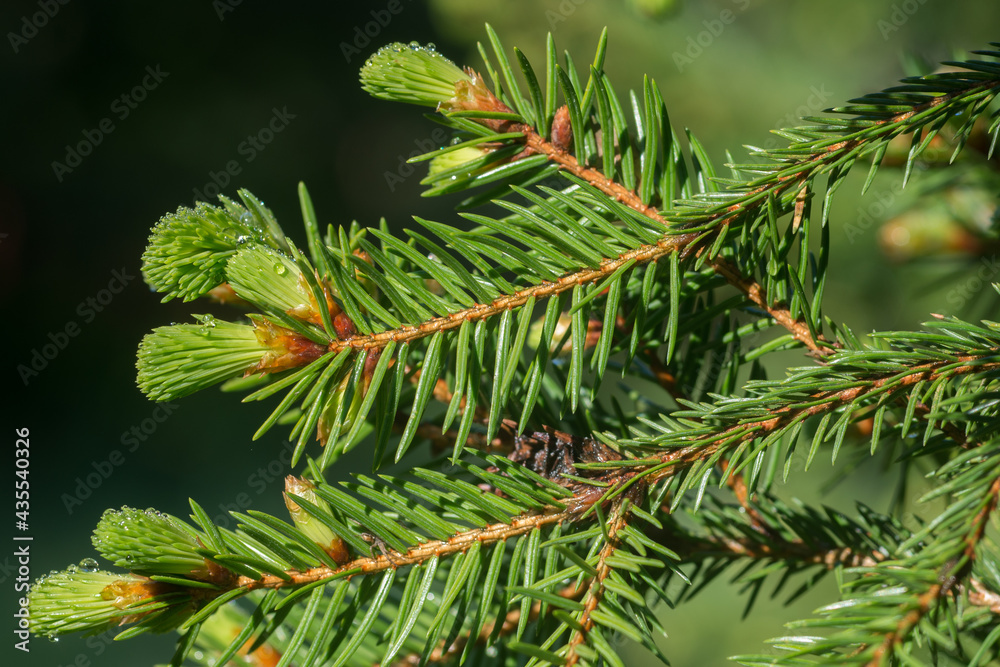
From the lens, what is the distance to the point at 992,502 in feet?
0.78

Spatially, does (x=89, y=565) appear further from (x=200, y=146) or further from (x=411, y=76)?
(x=200, y=146)

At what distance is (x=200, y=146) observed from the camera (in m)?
2.16

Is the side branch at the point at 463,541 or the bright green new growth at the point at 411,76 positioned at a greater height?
the bright green new growth at the point at 411,76

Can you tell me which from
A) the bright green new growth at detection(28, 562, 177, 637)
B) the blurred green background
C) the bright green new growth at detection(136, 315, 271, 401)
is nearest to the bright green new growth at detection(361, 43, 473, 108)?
the bright green new growth at detection(136, 315, 271, 401)

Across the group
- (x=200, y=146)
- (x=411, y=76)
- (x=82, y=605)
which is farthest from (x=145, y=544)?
(x=200, y=146)

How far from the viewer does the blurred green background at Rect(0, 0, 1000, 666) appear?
1.47 m

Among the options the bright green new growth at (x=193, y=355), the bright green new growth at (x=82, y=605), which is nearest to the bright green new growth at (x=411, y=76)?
the bright green new growth at (x=193, y=355)

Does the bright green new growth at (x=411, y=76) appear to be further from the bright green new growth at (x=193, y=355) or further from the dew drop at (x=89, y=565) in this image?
the dew drop at (x=89, y=565)

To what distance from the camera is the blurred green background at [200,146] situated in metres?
1.47

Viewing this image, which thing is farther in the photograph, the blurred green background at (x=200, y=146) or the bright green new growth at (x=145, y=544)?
the blurred green background at (x=200, y=146)

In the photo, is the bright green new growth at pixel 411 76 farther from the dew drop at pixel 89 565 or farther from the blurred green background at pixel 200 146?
the blurred green background at pixel 200 146

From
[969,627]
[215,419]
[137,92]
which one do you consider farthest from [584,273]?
[137,92]

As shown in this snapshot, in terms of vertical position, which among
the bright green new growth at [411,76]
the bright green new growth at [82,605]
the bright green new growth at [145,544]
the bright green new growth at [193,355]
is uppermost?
the bright green new growth at [411,76]

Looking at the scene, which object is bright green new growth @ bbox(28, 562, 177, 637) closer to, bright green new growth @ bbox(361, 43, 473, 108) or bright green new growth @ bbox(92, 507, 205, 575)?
bright green new growth @ bbox(92, 507, 205, 575)
